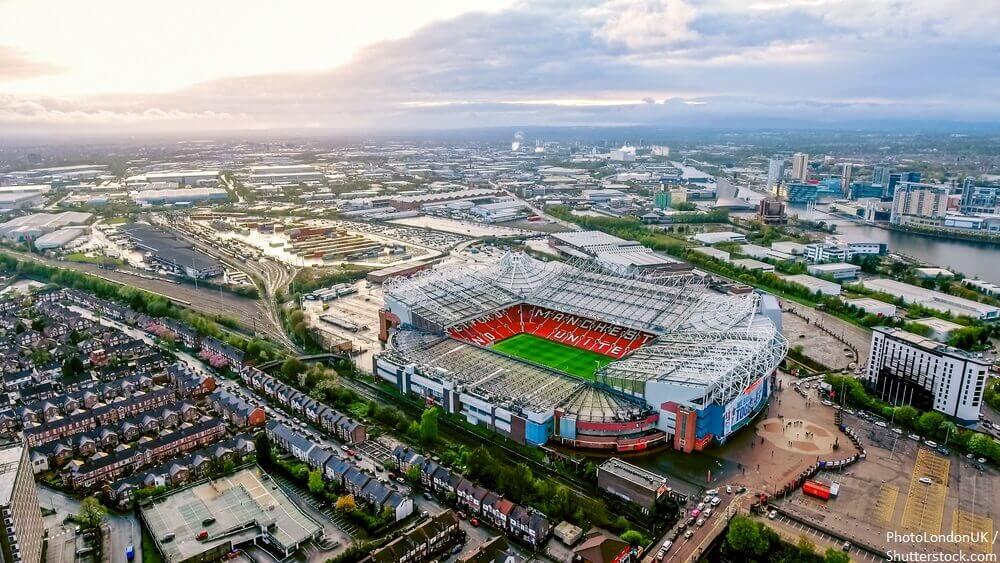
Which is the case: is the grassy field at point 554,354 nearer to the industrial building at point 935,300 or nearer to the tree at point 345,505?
the tree at point 345,505

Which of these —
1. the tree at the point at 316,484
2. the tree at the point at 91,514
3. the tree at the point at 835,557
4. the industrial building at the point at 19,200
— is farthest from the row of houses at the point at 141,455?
the industrial building at the point at 19,200

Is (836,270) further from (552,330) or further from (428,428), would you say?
(428,428)

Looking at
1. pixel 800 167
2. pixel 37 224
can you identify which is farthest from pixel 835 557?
pixel 800 167

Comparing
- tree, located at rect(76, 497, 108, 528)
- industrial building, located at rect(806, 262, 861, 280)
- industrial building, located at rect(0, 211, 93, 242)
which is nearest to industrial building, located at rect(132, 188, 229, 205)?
industrial building, located at rect(0, 211, 93, 242)

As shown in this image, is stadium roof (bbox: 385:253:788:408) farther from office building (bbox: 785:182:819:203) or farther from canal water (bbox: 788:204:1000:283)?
office building (bbox: 785:182:819:203)

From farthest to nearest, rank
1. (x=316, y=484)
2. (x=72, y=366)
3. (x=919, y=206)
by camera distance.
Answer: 1. (x=919, y=206)
2. (x=72, y=366)
3. (x=316, y=484)
